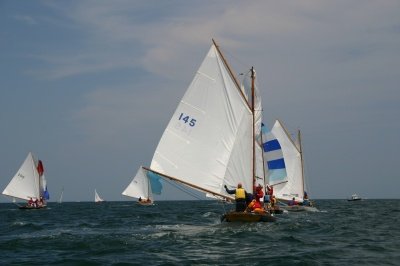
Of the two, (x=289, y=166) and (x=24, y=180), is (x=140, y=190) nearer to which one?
(x=24, y=180)

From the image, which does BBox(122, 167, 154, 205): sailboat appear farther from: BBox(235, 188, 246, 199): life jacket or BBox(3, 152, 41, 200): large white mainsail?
BBox(235, 188, 246, 199): life jacket

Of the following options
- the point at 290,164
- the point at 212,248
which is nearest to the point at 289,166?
the point at 290,164

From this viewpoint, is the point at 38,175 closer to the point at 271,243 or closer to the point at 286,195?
the point at 286,195

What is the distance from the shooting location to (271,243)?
23.9 metres

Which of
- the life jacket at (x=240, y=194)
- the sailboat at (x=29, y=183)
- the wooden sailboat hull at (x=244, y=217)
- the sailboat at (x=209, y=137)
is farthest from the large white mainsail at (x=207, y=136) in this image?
the sailboat at (x=29, y=183)

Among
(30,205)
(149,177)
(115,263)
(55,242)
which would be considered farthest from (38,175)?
(115,263)

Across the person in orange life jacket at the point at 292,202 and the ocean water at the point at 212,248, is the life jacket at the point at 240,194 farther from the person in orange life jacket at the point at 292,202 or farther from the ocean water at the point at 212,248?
the person in orange life jacket at the point at 292,202

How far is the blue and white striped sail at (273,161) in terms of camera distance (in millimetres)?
57562

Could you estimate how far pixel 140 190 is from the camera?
108812mm

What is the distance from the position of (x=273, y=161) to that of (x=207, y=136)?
25311mm

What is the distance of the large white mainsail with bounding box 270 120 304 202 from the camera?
65.1m

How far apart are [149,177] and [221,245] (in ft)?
266

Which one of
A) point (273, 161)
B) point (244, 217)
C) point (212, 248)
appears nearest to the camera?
point (212, 248)

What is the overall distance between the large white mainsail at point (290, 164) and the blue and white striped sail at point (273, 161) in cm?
631
